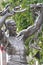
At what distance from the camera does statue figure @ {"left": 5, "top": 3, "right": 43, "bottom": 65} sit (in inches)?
129

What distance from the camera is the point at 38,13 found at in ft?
11.3

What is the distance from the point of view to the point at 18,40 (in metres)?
3.38

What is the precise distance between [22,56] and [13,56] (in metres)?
0.10

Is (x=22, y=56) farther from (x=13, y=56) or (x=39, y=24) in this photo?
(x=39, y=24)

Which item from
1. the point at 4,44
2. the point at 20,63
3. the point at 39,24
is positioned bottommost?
the point at 20,63

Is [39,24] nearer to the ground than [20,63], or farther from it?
farther from it

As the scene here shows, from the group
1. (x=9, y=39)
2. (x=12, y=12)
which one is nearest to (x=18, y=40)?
(x=9, y=39)

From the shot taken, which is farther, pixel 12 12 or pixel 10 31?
pixel 10 31

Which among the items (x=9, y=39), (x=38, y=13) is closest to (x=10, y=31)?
(x=9, y=39)

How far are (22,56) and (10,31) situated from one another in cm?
38

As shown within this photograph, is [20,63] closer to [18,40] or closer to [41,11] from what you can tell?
[18,40]

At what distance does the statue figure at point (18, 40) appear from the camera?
10.7 feet

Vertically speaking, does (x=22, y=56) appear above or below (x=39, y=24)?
below

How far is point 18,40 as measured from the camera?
338cm
